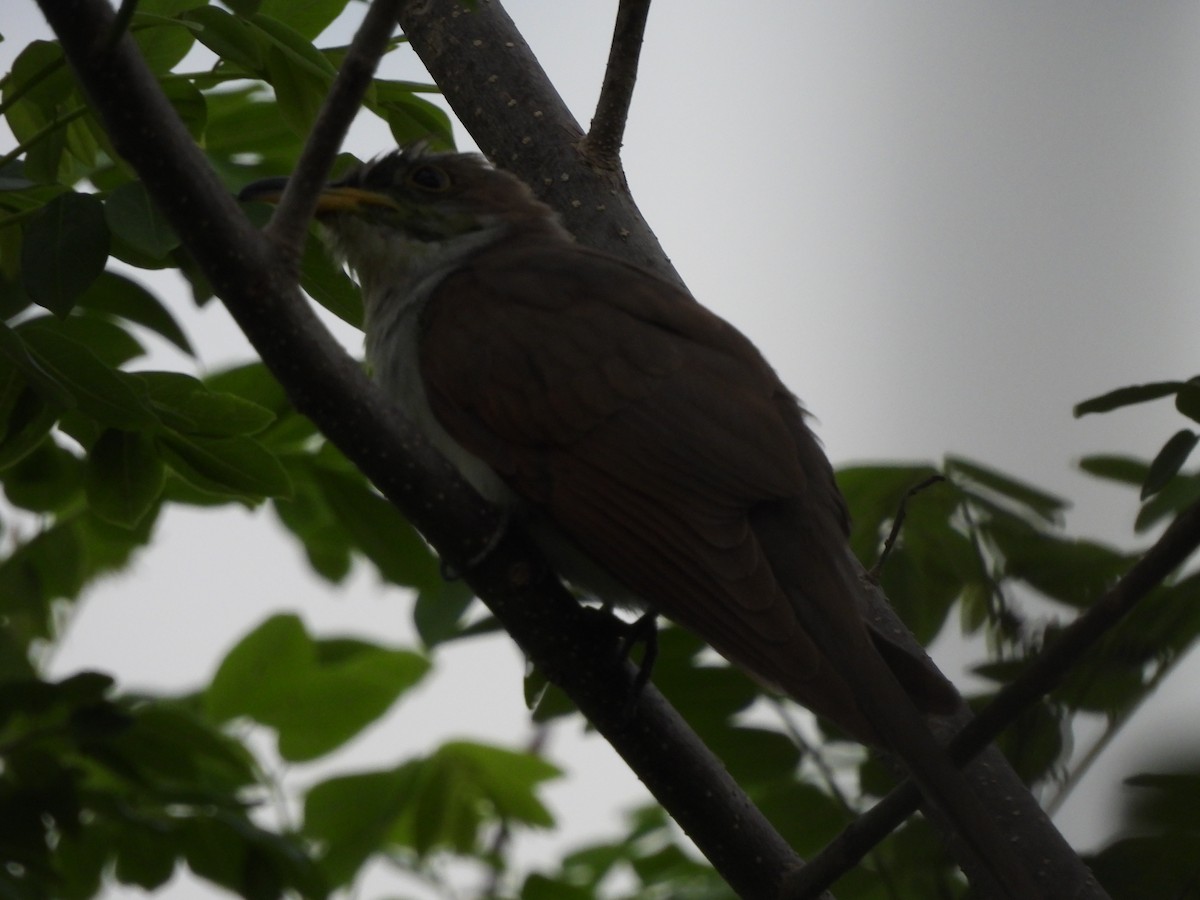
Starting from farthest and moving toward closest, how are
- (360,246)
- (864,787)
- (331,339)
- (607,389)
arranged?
(360,246) → (607,389) → (864,787) → (331,339)

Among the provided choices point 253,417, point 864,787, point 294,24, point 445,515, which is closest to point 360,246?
point 294,24

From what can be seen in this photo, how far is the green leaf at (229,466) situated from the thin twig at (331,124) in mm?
853

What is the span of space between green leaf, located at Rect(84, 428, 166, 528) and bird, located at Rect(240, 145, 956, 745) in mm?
652

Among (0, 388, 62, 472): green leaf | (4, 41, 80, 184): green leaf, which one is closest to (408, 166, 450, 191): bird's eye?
(4, 41, 80, 184): green leaf

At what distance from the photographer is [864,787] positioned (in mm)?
2939

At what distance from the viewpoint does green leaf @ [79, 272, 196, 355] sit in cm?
332

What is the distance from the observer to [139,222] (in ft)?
8.93

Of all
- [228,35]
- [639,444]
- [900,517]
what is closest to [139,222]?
[228,35]

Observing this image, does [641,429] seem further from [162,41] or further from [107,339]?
[162,41]

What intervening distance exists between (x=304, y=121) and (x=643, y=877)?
2.60m

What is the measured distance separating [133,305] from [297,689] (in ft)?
4.87

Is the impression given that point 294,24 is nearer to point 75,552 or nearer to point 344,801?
point 75,552

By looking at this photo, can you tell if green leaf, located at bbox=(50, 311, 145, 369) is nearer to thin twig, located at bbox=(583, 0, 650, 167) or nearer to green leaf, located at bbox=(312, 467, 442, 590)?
green leaf, located at bbox=(312, 467, 442, 590)

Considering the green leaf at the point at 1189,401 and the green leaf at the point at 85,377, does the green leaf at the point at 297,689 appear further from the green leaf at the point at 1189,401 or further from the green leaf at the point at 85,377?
the green leaf at the point at 1189,401
